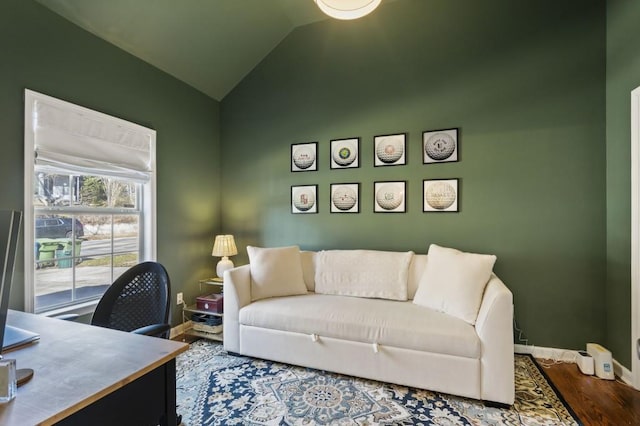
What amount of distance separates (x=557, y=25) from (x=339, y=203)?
2464 mm

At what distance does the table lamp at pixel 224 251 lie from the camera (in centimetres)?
334

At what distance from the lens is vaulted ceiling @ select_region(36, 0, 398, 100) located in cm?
239

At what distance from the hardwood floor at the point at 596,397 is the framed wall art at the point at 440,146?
193 centimetres

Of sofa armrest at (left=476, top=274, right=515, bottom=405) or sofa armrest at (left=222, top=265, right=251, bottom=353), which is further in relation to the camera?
sofa armrest at (left=222, top=265, right=251, bottom=353)

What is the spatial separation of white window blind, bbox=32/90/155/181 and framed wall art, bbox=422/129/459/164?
2.63 m

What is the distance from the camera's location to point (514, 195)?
2.77 metres

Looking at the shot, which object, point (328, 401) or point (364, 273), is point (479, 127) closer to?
point (364, 273)

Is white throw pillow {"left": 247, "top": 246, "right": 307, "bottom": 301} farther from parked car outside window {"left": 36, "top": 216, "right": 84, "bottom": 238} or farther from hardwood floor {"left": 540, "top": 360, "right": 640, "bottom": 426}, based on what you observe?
hardwood floor {"left": 540, "top": 360, "right": 640, "bottom": 426}

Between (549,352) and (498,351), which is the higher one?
(498,351)

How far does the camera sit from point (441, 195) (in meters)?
2.97

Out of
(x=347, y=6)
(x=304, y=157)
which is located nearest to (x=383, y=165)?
(x=304, y=157)

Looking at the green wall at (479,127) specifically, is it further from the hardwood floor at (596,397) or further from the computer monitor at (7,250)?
the computer monitor at (7,250)

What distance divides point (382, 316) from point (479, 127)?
6.36 ft

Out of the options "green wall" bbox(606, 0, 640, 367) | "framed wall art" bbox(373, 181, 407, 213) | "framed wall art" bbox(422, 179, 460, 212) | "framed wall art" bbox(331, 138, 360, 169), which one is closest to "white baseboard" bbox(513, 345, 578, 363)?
"green wall" bbox(606, 0, 640, 367)
